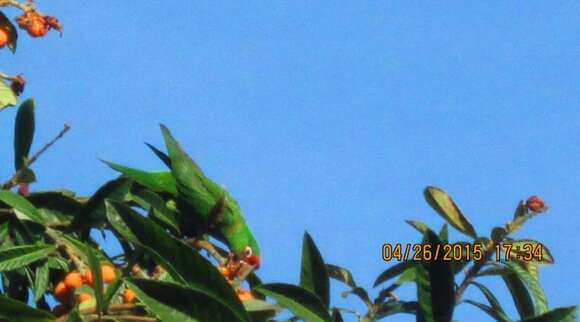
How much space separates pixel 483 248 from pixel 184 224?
552 mm

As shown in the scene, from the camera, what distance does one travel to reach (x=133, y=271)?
1.70 m

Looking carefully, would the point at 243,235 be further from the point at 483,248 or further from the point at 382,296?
the point at 483,248

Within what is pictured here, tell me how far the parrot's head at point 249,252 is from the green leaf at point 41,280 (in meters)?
0.33

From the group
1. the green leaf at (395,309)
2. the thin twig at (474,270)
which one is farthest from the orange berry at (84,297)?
the thin twig at (474,270)

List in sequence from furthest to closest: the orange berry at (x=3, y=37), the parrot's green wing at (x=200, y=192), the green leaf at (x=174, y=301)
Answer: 1. the orange berry at (x=3, y=37)
2. the parrot's green wing at (x=200, y=192)
3. the green leaf at (x=174, y=301)

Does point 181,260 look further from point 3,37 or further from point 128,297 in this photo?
point 3,37

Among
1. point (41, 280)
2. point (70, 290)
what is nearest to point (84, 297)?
point (70, 290)

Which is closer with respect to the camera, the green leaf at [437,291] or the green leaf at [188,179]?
the green leaf at [437,291]

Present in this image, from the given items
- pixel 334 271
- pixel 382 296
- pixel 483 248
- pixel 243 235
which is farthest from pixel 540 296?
pixel 243 235

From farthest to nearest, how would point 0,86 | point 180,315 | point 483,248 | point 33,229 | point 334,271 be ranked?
point 0,86 < point 334,271 < point 33,229 < point 483,248 < point 180,315

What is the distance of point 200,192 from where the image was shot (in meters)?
1.89

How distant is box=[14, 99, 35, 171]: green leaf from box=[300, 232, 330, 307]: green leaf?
0.68 metres

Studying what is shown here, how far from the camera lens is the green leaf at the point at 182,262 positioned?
4.41ft

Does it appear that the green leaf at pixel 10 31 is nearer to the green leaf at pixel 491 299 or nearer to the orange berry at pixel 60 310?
the orange berry at pixel 60 310
